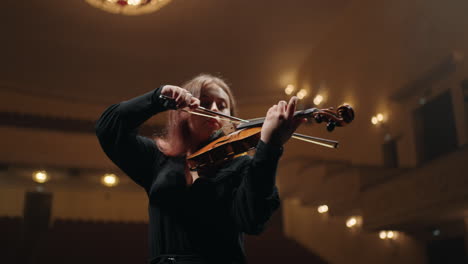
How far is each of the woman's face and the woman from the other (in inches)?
2.7

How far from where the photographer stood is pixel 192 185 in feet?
3.15

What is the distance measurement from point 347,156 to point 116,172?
3450mm

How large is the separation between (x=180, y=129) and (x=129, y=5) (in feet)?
12.5

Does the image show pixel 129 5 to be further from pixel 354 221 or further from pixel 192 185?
pixel 192 185

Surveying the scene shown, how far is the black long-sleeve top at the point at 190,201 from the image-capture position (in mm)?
845

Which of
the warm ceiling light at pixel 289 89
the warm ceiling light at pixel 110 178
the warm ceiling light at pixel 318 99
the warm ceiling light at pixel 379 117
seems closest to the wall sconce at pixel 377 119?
the warm ceiling light at pixel 379 117

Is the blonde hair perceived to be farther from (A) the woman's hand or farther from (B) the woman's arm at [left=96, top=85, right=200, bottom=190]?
(A) the woman's hand

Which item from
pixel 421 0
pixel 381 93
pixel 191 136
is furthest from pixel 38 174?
pixel 191 136

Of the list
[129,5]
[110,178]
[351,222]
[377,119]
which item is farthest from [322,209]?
[110,178]

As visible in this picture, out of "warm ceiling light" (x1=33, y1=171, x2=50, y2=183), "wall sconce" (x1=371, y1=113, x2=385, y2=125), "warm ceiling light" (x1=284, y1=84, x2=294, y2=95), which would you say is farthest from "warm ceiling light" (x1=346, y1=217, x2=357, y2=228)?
"warm ceiling light" (x1=33, y1=171, x2=50, y2=183)

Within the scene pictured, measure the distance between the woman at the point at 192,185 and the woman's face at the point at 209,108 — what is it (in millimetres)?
70

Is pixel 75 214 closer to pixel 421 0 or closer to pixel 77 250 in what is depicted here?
pixel 77 250

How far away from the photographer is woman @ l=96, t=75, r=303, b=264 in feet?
2.68

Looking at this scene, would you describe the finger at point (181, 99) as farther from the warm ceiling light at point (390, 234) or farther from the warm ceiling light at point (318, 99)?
the warm ceiling light at point (318, 99)
